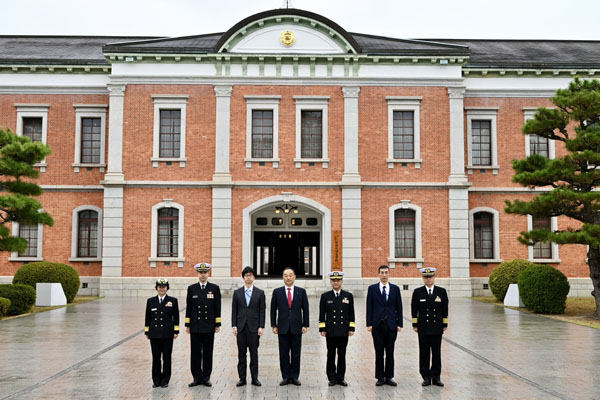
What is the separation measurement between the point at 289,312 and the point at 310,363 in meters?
2.31

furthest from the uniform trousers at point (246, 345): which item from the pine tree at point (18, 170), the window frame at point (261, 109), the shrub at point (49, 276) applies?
the window frame at point (261, 109)

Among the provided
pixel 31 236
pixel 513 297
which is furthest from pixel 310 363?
pixel 31 236

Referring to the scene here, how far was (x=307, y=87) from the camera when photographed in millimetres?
26219

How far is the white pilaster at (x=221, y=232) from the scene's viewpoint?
25.2 meters

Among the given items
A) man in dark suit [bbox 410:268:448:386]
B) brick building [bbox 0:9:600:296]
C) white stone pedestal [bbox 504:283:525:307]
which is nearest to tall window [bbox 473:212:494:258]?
brick building [bbox 0:9:600:296]

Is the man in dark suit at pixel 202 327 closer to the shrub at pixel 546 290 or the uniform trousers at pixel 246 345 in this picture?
the uniform trousers at pixel 246 345

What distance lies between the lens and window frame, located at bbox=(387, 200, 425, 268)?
83.8 feet

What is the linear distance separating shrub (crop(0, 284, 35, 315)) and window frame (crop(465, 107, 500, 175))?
1812 centimetres

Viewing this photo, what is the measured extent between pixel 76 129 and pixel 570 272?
2222cm

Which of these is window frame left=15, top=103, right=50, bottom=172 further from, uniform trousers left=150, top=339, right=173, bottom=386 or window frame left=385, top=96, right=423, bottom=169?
uniform trousers left=150, top=339, right=173, bottom=386

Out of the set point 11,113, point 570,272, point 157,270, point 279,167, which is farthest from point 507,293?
point 11,113

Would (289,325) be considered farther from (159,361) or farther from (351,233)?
(351,233)

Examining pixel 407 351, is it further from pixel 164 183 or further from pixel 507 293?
pixel 164 183

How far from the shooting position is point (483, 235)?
27.3 meters
